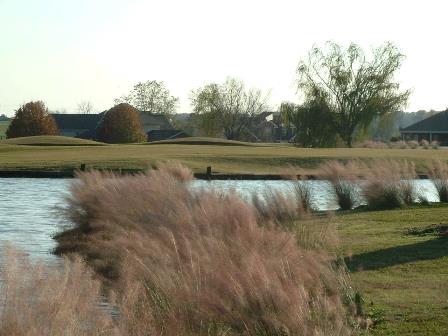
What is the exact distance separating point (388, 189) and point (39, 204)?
10.1m

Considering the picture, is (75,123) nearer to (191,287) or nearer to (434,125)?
(434,125)

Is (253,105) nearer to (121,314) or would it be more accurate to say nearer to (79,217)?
(79,217)

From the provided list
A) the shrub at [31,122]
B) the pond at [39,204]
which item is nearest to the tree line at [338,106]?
the shrub at [31,122]

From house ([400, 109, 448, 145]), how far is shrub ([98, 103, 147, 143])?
3128 cm

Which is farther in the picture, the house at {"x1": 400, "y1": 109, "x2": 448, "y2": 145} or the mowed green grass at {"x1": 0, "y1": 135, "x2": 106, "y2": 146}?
the house at {"x1": 400, "y1": 109, "x2": 448, "y2": 145}

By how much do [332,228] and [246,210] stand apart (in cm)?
238

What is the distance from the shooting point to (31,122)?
10044 cm

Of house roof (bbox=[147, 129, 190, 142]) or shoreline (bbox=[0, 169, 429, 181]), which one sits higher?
shoreline (bbox=[0, 169, 429, 181])

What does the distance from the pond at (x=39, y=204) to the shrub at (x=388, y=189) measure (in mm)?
1082

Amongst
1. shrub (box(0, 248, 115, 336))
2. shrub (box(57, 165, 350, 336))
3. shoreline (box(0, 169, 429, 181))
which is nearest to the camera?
shrub (box(0, 248, 115, 336))

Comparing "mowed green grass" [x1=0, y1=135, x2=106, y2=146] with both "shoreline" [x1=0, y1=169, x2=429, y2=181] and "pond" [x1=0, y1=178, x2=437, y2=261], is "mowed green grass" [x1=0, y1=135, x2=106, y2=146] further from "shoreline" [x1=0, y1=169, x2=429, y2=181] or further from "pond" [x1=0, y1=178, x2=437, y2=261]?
"pond" [x1=0, y1=178, x2=437, y2=261]

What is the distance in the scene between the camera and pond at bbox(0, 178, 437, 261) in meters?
19.8

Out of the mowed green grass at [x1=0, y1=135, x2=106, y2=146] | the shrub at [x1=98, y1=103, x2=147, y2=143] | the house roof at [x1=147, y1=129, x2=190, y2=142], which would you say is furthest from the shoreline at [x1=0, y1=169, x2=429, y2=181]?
the house roof at [x1=147, y1=129, x2=190, y2=142]

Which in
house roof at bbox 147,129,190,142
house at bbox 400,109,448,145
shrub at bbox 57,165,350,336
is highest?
shrub at bbox 57,165,350,336
